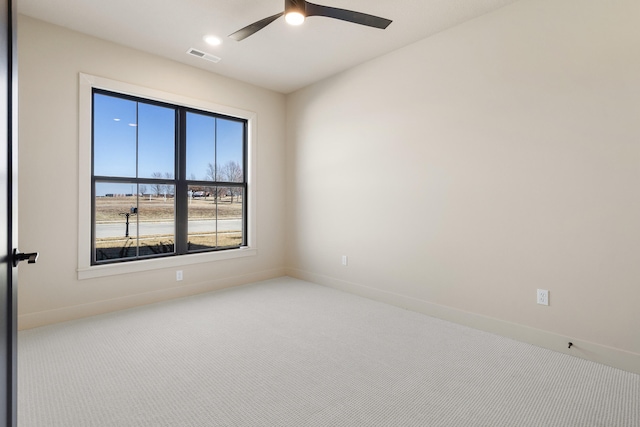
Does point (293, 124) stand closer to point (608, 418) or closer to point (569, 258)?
point (569, 258)

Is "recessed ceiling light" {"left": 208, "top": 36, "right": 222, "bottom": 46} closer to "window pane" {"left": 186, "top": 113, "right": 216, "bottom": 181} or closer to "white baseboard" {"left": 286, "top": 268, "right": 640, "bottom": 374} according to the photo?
"window pane" {"left": 186, "top": 113, "right": 216, "bottom": 181}

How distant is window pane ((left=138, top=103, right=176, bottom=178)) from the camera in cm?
379

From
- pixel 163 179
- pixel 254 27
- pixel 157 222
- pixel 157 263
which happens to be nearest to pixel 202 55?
pixel 254 27

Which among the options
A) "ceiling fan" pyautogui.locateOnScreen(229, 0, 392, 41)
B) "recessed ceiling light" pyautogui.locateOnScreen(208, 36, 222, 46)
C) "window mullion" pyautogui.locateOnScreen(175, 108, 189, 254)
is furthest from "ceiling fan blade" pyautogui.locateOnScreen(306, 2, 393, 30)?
"window mullion" pyautogui.locateOnScreen(175, 108, 189, 254)

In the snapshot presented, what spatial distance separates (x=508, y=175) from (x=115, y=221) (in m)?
4.00

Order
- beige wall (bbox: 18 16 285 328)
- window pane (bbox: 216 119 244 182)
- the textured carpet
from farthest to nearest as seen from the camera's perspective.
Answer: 1. window pane (bbox: 216 119 244 182)
2. beige wall (bbox: 18 16 285 328)
3. the textured carpet

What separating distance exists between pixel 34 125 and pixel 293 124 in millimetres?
3008

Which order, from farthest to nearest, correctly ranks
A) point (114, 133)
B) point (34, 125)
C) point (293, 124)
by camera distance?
point (293, 124)
point (114, 133)
point (34, 125)

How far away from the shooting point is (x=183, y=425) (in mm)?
1708

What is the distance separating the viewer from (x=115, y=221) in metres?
3.62

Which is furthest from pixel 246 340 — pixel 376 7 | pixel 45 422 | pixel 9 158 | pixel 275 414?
pixel 376 7

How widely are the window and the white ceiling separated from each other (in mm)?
702

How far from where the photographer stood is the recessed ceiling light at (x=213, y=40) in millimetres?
3307

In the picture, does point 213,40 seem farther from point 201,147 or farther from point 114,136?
point 114,136
